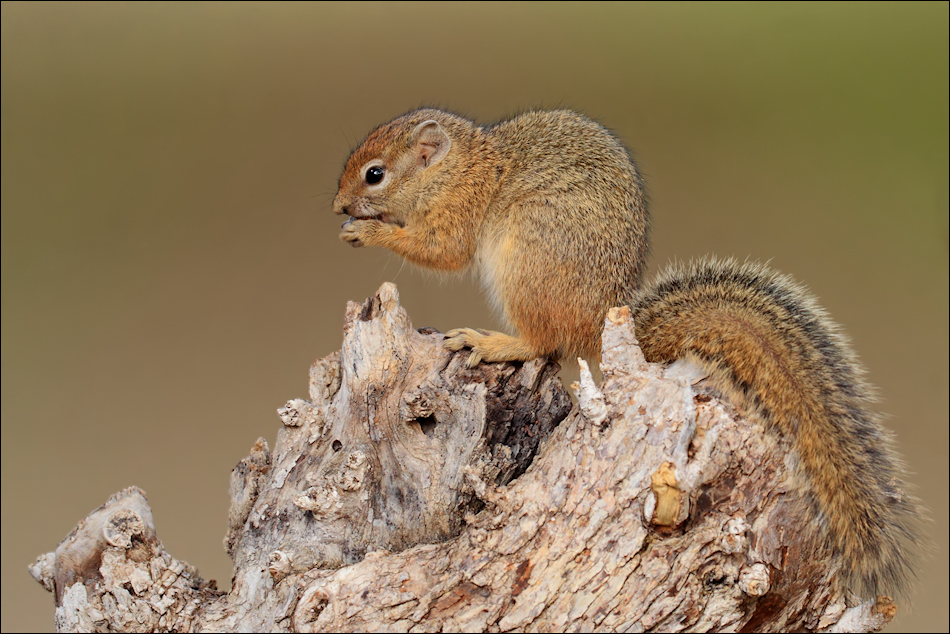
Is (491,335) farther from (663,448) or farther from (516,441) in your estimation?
(663,448)

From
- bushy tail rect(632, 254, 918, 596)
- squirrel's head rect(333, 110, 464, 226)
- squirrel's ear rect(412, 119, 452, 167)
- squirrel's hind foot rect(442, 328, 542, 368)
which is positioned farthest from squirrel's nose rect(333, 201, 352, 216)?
bushy tail rect(632, 254, 918, 596)

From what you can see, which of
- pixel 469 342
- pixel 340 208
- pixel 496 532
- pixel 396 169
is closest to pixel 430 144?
pixel 396 169

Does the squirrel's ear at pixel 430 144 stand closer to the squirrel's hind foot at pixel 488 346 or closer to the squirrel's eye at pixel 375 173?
the squirrel's eye at pixel 375 173

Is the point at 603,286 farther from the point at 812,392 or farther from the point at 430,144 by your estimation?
the point at 430,144

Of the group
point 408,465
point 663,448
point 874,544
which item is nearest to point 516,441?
point 408,465

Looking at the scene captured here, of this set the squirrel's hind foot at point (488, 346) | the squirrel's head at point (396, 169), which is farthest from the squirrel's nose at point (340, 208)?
the squirrel's hind foot at point (488, 346)
